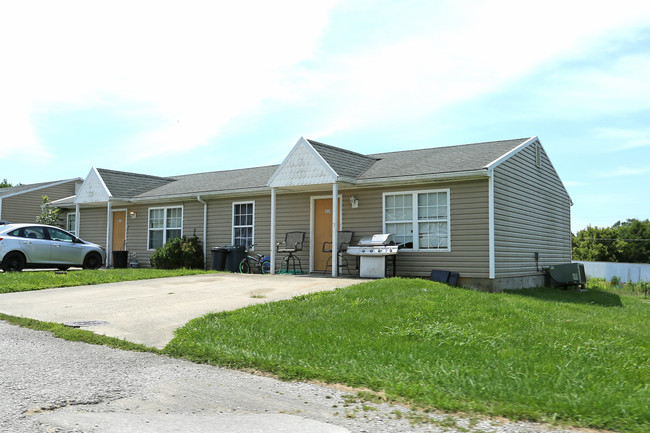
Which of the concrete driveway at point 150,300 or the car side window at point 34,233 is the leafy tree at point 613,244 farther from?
the car side window at point 34,233

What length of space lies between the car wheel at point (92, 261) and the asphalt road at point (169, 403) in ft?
39.0

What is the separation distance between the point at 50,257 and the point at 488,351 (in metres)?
14.0

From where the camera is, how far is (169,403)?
443cm

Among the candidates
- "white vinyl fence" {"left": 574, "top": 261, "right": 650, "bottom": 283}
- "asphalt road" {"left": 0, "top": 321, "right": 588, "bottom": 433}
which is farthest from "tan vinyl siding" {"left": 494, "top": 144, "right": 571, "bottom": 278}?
"white vinyl fence" {"left": 574, "top": 261, "right": 650, "bottom": 283}

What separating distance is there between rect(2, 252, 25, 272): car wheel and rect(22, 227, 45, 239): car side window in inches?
23.2

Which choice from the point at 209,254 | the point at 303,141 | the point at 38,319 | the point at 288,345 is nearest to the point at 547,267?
the point at 303,141

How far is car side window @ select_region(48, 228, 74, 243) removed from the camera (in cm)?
1650

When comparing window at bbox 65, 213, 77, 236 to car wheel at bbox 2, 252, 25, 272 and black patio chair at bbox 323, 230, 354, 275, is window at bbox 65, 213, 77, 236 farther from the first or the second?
black patio chair at bbox 323, 230, 354, 275

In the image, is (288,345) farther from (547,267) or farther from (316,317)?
(547,267)

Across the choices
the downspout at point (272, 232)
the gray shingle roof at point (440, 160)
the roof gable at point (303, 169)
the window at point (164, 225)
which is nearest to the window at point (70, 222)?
the window at point (164, 225)

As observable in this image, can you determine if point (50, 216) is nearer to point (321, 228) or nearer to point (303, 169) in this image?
point (321, 228)

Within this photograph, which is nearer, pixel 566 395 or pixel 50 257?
pixel 566 395

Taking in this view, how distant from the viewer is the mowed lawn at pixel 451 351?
4414 mm

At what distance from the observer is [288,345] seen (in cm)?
646
